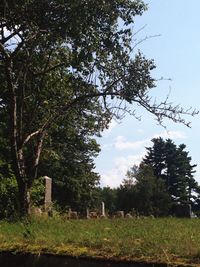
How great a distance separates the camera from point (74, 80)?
18922 mm

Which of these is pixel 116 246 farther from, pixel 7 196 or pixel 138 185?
pixel 138 185

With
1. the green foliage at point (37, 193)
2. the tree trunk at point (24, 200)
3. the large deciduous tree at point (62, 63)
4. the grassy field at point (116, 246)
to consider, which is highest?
the large deciduous tree at point (62, 63)

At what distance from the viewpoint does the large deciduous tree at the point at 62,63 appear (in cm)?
1600

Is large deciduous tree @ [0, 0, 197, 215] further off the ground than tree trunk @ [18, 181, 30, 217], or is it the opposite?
large deciduous tree @ [0, 0, 197, 215]

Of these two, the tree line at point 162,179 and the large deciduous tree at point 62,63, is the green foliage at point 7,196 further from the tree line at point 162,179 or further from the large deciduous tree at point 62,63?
the tree line at point 162,179

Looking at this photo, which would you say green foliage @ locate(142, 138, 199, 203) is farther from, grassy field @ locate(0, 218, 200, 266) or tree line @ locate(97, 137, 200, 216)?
grassy field @ locate(0, 218, 200, 266)

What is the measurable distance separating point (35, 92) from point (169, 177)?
6651 cm

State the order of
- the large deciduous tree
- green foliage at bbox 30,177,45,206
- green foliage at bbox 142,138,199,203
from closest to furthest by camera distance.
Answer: the large deciduous tree
green foliage at bbox 30,177,45,206
green foliage at bbox 142,138,199,203

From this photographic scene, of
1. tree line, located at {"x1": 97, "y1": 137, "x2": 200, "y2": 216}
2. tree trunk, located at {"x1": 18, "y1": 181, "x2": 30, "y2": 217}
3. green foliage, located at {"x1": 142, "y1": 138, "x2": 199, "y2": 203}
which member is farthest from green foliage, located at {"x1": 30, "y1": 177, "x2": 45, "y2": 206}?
green foliage, located at {"x1": 142, "y1": 138, "x2": 199, "y2": 203}

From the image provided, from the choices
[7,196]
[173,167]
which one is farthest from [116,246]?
[173,167]

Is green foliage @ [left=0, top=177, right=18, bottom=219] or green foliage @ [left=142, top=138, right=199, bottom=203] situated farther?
green foliage @ [left=142, top=138, right=199, bottom=203]

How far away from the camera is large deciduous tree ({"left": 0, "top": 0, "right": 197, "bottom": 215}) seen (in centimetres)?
1600

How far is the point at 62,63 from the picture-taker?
61.0ft

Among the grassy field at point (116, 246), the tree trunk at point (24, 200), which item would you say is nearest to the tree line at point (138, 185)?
the tree trunk at point (24, 200)
